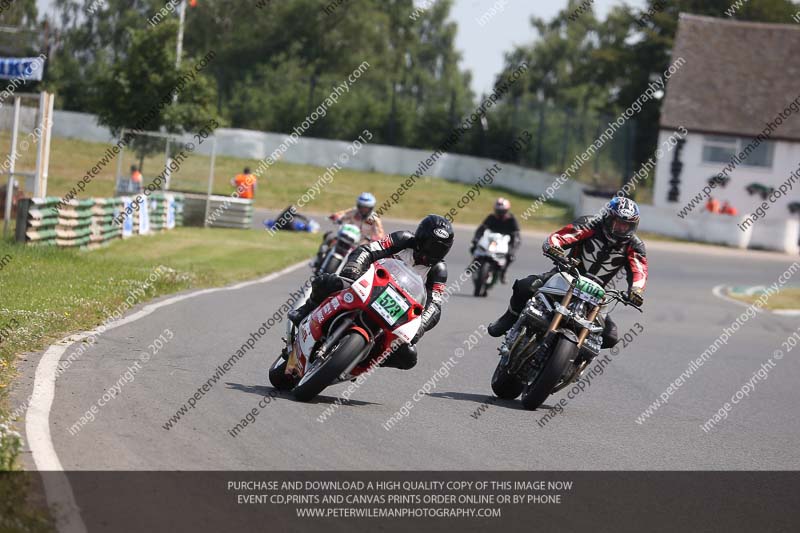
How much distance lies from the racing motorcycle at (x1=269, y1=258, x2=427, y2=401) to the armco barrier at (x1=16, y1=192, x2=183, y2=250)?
36.4ft

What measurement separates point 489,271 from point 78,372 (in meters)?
13.0

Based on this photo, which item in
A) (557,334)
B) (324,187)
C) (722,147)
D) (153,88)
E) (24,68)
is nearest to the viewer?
(557,334)

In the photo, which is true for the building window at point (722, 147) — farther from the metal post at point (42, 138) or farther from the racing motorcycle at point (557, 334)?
the racing motorcycle at point (557, 334)

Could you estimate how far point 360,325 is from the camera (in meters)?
8.52

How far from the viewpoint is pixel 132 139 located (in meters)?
31.4

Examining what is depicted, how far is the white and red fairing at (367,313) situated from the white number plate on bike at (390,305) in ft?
0.10

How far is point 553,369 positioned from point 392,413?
1.38 m

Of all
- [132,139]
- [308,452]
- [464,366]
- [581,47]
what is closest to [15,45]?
[132,139]

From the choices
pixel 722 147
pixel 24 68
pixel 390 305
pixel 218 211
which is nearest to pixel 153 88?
pixel 218 211

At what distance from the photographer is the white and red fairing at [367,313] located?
8.45 m

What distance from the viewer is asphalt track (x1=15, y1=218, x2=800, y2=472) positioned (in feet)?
22.7

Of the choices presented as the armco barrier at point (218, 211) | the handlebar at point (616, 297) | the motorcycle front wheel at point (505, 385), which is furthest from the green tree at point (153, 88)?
the handlebar at point (616, 297)

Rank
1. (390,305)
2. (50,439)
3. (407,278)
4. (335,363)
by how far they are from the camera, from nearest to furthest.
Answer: (50,439) → (335,363) → (390,305) → (407,278)

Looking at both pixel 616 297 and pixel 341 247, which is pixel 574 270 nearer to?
pixel 616 297
